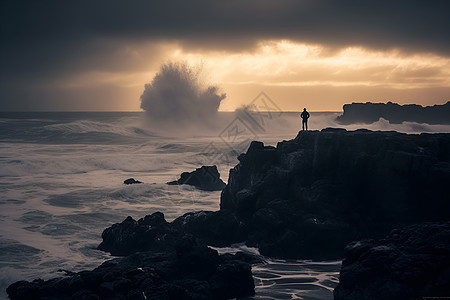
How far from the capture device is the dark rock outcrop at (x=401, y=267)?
44.7ft

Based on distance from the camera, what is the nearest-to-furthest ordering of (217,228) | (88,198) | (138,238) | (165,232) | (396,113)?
1. (138,238)
2. (165,232)
3. (217,228)
4. (88,198)
5. (396,113)

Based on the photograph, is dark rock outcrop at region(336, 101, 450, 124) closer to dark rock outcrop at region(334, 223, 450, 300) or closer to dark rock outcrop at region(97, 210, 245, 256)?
dark rock outcrop at region(97, 210, 245, 256)

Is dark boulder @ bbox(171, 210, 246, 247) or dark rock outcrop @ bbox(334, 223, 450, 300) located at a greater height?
dark rock outcrop @ bbox(334, 223, 450, 300)

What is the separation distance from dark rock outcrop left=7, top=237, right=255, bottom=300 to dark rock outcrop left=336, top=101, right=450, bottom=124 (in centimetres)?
14105

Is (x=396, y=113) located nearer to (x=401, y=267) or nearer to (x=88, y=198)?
(x=88, y=198)

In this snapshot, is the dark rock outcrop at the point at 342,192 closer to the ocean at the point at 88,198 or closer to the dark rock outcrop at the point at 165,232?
the dark rock outcrop at the point at 165,232

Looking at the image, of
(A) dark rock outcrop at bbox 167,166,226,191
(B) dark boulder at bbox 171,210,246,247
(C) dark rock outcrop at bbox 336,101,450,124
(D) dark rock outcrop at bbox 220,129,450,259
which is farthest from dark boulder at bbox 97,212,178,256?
(C) dark rock outcrop at bbox 336,101,450,124

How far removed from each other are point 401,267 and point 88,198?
916 inches

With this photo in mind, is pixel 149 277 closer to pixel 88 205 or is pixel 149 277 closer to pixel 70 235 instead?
pixel 70 235

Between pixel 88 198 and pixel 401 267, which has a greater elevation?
pixel 401 267

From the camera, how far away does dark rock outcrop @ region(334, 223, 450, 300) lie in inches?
536

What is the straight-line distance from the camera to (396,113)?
156125 millimetres

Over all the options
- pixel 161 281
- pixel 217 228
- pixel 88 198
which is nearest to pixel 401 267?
pixel 161 281

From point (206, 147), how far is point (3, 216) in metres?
43.1
